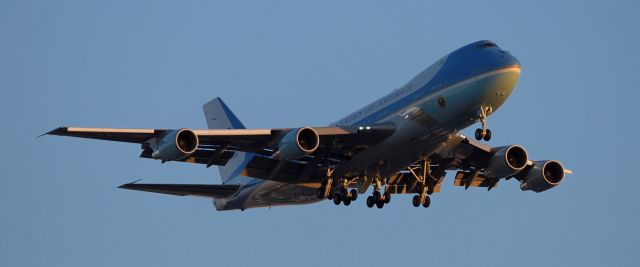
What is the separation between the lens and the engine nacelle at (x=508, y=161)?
6134 cm

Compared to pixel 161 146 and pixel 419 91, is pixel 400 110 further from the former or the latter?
pixel 161 146

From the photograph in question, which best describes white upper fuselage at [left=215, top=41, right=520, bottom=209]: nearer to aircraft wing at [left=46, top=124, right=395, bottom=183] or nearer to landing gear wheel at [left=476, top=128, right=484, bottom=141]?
aircraft wing at [left=46, top=124, right=395, bottom=183]

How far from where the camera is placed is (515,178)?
65688 mm

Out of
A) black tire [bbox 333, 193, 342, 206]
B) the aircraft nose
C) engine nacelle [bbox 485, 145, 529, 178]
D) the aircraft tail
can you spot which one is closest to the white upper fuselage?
the aircraft nose

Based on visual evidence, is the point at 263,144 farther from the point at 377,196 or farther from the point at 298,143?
the point at 377,196

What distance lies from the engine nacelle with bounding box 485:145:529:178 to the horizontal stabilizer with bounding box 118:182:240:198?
1328 centimetres

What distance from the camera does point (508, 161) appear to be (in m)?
61.8

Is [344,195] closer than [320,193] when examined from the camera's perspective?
No

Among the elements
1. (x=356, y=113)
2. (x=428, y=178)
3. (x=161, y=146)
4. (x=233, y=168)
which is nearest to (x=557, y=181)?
(x=428, y=178)

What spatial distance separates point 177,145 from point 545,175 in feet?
67.4

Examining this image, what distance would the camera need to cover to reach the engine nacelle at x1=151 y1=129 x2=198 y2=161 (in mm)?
53438

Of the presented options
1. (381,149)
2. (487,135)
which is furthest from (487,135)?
(381,149)

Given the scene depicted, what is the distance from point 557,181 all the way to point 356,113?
1138 cm

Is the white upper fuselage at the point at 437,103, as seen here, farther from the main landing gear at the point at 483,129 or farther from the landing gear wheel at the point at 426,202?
the landing gear wheel at the point at 426,202
